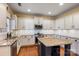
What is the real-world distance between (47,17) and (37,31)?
4.31ft

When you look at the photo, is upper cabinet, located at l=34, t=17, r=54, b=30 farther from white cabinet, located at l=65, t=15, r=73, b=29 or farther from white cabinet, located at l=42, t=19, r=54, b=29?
white cabinet, located at l=65, t=15, r=73, b=29

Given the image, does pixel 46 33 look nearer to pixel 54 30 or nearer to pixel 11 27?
pixel 54 30

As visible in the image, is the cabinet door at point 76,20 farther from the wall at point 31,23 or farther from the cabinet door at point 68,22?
the wall at point 31,23

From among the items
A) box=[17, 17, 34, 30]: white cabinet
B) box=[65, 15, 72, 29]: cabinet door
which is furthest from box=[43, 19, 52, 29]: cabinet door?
box=[65, 15, 72, 29]: cabinet door

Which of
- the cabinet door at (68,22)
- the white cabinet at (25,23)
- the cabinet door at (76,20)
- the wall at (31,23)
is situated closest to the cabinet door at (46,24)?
the wall at (31,23)

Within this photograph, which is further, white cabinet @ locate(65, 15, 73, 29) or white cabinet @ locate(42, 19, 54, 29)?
white cabinet @ locate(42, 19, 54, 29)

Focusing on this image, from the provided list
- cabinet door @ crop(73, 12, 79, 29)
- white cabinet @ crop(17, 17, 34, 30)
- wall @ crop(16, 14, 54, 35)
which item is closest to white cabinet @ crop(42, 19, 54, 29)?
wall @ crop(16, 14, 54, 35)

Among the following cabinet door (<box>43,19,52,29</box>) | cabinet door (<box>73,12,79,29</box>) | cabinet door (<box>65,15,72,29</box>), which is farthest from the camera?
cabinet door (<box>43,19,52,29</box>)

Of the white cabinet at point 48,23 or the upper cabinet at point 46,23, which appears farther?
the white cabinet at point 48,23

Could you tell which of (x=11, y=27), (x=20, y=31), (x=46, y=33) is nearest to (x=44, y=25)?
(x=46, y=33)

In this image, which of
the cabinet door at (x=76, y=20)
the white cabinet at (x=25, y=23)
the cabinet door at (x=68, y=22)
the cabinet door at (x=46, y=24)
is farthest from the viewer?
the cabinet door at (x=46, y=24)

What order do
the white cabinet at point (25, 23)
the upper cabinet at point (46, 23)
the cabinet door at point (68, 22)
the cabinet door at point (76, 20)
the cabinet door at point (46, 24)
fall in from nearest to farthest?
1. the cabinet door at point (76, 20)
2. the cabinet door at point (68, 22)
3. the white cabinet at point (25, 23)
4. the upper cabinet at point (46, 23)
5. the cabinet door at point (46, 24)

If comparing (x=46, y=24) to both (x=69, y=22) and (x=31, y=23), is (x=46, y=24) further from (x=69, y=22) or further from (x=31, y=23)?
(x=69, y=22)

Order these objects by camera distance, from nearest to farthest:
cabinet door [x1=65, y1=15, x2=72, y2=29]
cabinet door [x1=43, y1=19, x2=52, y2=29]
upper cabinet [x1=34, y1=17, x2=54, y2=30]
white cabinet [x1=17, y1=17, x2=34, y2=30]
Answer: cabinet door [x1=65, y1=15, x2=72, y2=29] < white cabinet [x1=17, y1=17, x2=34, y2=30] < upper cabinet [x1=34, y1=17, x2=54, y2=30] < cabinet door [x1=43, y1=19, x2=52, y2=29]
